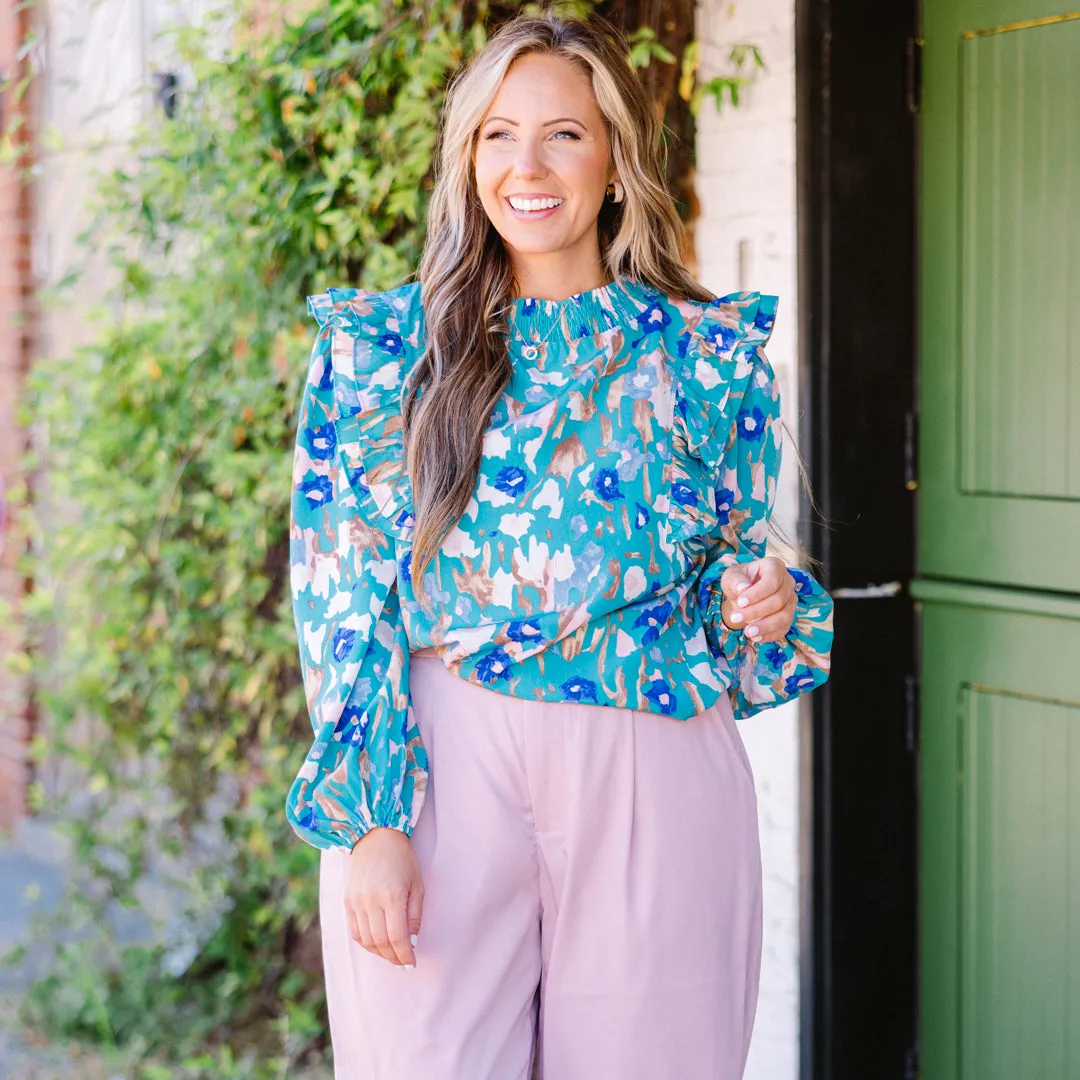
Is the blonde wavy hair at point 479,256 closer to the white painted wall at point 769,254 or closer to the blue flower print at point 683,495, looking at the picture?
the blue flower print at point 683,495

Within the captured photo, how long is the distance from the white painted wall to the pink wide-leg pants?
1.18 m

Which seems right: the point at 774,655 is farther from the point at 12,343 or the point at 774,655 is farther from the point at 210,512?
the point at 12,343

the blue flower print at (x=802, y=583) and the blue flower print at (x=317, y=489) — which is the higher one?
the blue flower print at (x=317, y=489)

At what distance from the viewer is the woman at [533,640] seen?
1.71m

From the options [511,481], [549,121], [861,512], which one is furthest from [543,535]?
Result: [861,512]

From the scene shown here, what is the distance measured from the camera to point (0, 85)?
3.86 metres

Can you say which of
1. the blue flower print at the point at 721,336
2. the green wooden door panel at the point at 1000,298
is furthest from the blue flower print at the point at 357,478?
the green wooden door panel at the point at 1000,298

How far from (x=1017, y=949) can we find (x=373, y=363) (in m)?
1.76

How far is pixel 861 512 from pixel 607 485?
1.19 meters

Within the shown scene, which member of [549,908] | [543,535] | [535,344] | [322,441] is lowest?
[549,908]

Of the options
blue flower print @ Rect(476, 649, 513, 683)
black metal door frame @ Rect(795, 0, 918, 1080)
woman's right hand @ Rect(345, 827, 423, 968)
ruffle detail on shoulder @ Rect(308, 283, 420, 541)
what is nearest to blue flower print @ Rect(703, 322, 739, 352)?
ruffle detail on shoulder @ Rect(308, 283, 420, 541)

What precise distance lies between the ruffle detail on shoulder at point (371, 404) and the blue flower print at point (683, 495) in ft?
1.03

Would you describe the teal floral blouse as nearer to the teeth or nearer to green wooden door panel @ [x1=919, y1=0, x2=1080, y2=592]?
the teeth

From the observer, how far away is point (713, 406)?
1855mm
